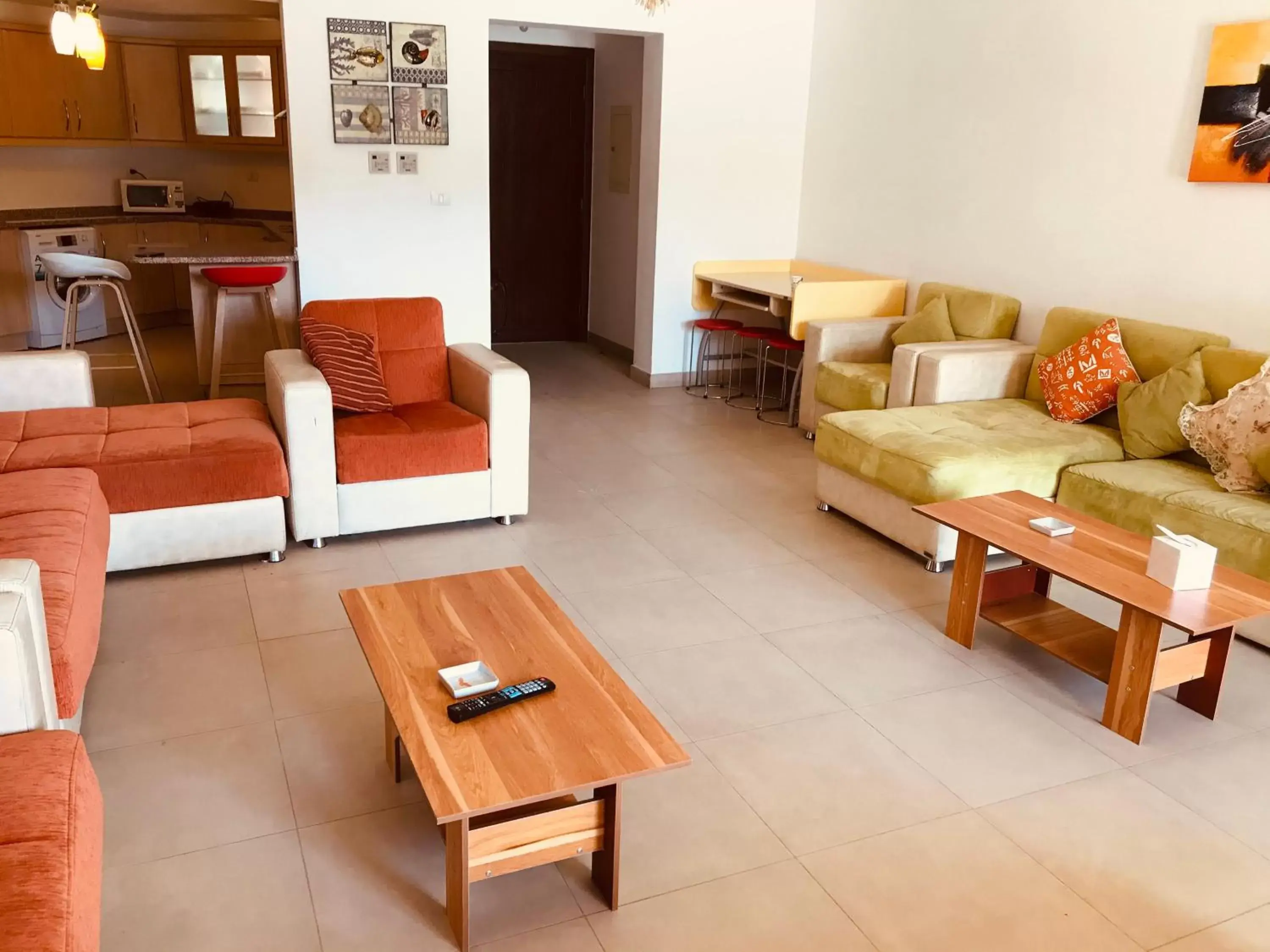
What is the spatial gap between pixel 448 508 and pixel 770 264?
3.43m

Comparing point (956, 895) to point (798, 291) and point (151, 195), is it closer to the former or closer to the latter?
point (798, 291)

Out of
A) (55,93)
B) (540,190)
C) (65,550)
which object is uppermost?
(55,93)

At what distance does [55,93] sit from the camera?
679 centimetres

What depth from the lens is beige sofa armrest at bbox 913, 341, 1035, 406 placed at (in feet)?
14.4

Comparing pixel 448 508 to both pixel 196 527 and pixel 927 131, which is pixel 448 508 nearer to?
pixel 196 527

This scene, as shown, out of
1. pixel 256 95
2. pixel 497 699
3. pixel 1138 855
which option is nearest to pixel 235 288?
pixel 256 95

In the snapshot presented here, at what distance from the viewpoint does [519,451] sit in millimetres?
3939

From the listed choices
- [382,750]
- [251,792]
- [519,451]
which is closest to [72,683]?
[251,792]

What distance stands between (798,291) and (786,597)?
8.10ft

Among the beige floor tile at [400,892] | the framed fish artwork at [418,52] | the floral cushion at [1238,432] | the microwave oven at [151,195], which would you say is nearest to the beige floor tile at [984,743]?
the beige floor tile at [400,892]

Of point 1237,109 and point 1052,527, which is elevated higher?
point 1237,109

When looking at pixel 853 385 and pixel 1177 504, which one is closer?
pixel 1177 504

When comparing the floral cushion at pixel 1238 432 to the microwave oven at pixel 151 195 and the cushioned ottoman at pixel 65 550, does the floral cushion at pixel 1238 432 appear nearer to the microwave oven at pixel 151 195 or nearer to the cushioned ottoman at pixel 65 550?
the cushioned ottoman at pixel 65 550

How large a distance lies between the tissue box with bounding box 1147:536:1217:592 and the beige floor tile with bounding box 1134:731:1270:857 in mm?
435
